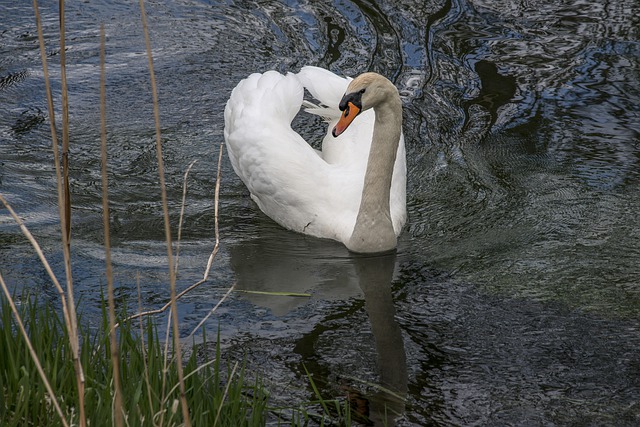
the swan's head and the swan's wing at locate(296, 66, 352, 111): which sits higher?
the swan's head

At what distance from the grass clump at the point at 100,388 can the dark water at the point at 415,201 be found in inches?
36.3

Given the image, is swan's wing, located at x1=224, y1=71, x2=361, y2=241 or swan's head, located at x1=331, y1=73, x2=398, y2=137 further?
swan's wing, located at x1=224, y1=71, x2=361, y2=241

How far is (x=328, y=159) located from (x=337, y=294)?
152 centimetres

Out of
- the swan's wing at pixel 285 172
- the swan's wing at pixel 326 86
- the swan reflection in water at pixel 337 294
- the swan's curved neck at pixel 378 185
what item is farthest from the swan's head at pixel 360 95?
the swan's wing at pixel 326 86

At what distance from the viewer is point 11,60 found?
30.2 feet

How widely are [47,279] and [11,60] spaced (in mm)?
4126

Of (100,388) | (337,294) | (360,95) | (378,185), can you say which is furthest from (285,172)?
(100,388)

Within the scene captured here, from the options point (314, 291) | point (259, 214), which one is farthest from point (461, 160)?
point (314, 291)

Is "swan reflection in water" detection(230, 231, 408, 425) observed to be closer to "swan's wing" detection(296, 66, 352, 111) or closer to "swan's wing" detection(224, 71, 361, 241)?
"swan's wing" detection(224, 71, 361, 241)

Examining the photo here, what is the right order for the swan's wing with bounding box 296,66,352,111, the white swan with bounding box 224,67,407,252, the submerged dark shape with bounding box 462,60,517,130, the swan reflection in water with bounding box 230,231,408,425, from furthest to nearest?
the submerged dark shape with bounding box 462,60,517,130 → the swan's wing with bounding box 296,66,352,111 → the white swan with bounding box 224,67,407,252 → the swan reflection in water with bounding box 230,231,408,425

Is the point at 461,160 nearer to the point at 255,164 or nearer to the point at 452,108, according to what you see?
the point at 452,108

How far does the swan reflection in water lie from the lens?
4.64 m

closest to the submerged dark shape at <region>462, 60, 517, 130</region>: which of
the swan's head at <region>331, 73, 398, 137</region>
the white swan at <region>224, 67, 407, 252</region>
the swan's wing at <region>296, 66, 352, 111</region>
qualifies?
the swan's wing at <region>296, 66, 352, 111</region>

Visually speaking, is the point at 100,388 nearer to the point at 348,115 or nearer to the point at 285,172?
the point at 348,115
